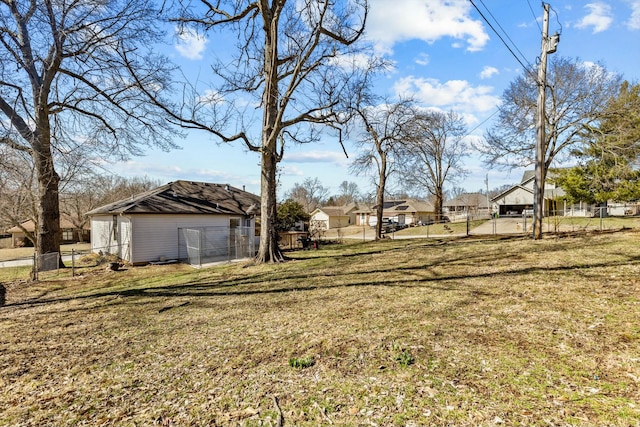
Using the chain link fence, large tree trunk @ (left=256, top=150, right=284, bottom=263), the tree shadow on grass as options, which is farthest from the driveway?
the chain link fence

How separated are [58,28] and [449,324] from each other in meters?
14.1

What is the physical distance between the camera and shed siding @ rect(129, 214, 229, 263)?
15.7 meters

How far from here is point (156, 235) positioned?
1638cm

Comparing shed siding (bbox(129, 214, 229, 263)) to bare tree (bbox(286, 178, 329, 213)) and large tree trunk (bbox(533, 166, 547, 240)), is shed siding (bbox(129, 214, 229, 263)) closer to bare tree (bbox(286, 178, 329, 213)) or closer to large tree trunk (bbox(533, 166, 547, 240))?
large tree trunk (bbox(533, 166, 547, 240))

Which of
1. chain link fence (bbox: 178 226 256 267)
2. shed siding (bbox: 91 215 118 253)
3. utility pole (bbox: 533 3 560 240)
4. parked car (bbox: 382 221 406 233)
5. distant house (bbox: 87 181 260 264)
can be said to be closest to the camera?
utility pole (bbox: 533 3 560 240)

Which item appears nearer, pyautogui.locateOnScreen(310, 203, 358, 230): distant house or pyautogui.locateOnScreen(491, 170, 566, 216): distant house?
pyautogui.locateOnScreen(491, 170, 566, 216): distant house

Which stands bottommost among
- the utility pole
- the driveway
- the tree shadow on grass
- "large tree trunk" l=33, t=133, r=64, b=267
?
the tree shadow on grass

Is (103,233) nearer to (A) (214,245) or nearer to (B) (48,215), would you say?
(B) (48,215)

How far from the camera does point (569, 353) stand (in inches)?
127

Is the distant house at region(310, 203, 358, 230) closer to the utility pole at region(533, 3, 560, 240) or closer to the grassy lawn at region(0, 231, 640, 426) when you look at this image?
the utility pole at region(533, 3, 560, 240)

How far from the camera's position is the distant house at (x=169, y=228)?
1568 centimetres

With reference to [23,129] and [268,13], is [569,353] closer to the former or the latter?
[268,13]

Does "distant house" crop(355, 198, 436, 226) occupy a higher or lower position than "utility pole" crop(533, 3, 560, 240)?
lower

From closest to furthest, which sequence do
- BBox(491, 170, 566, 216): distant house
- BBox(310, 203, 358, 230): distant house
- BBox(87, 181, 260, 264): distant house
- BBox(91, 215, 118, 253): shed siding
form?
BBox(87, 181, 260, 264): distant house, BBox(91, 215, 118, 253): shed siding, BBox(491, 170, 566, 216): distant house, BBox(310, 203, 358, 230): distant house
